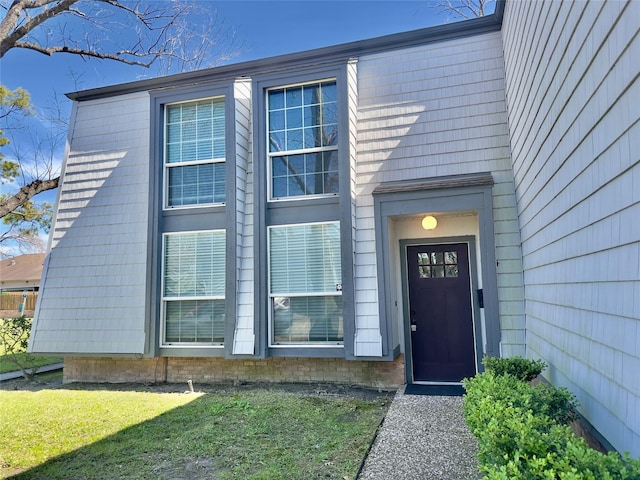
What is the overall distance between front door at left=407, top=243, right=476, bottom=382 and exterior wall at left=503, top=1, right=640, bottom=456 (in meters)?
2.01

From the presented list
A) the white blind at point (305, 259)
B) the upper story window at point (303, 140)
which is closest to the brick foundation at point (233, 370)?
the white blind at point (305, 259)

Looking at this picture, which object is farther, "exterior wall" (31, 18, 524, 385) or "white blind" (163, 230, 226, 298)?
"white blind" (163, 230, 226, 298)

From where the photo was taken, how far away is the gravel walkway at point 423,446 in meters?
3.33

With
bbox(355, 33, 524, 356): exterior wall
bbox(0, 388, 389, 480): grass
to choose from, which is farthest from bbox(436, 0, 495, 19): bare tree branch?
bbox(0, 388, 389, 480): grass

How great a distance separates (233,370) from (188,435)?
7.24ft

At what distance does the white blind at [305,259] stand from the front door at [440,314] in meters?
1.31

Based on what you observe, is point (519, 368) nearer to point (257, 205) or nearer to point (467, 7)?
point (257, 205)

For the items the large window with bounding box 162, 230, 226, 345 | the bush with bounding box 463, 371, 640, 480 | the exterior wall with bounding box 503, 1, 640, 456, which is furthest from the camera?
the large window with bounding box 162, 230, 226, 345

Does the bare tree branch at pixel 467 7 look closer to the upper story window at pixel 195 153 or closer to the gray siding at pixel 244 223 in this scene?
the gray siding at pixel 244 223

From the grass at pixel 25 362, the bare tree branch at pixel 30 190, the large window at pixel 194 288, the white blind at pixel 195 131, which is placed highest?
the white blind at pixel 195 131

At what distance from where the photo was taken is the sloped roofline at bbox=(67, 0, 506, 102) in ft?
19.7

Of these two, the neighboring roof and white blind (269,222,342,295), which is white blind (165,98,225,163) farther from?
the neighboring roof

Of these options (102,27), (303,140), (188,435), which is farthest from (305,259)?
(102,27)

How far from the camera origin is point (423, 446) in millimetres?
3838
